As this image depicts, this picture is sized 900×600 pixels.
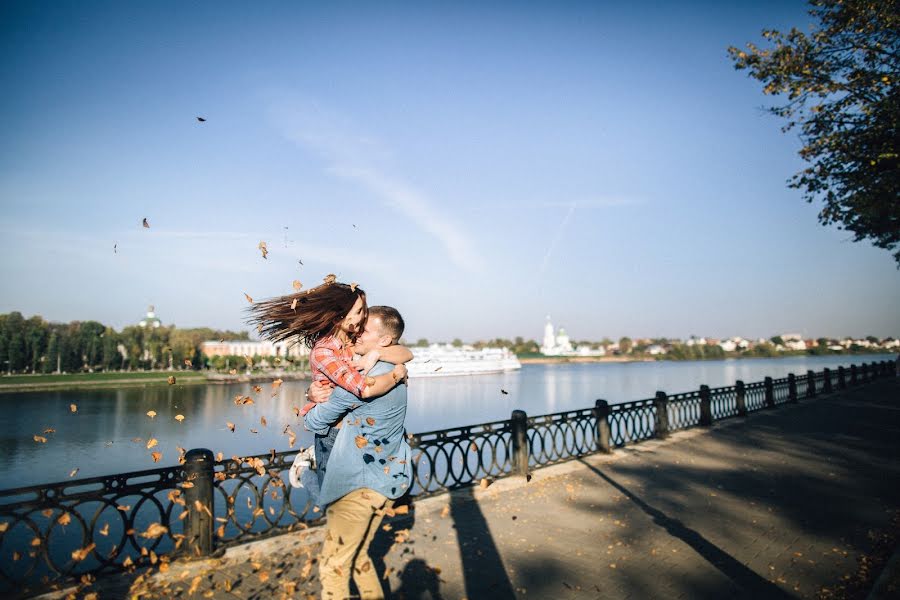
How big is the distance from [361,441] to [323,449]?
0.32 m

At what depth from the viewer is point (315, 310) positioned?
3250 millimetres

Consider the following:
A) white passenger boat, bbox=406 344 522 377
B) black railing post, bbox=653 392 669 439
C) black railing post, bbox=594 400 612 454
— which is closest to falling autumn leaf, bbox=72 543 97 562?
black railing post, bbox=594 400 612 454

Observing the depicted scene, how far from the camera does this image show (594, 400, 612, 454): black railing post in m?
10.6

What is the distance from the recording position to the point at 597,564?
4949mm

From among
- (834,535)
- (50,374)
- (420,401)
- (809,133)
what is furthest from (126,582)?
(50,374)

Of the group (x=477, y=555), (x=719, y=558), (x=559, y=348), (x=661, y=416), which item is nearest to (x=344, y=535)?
(x=477, y=555)

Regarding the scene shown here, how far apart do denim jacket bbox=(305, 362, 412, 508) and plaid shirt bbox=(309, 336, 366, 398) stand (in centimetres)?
9

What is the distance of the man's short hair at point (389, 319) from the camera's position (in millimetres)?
3146

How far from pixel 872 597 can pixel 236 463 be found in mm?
5719

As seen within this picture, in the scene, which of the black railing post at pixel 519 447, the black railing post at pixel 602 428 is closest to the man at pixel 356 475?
the black railing post at pixel 519 447

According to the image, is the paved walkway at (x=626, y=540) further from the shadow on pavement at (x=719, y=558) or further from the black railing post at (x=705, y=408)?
the black railing post at (x=705, y=408)

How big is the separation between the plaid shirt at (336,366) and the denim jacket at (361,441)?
0.31ft

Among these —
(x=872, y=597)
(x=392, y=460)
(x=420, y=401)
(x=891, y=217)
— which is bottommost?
(x=420, y=401)

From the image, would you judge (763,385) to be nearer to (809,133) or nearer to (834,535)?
(809,133)
